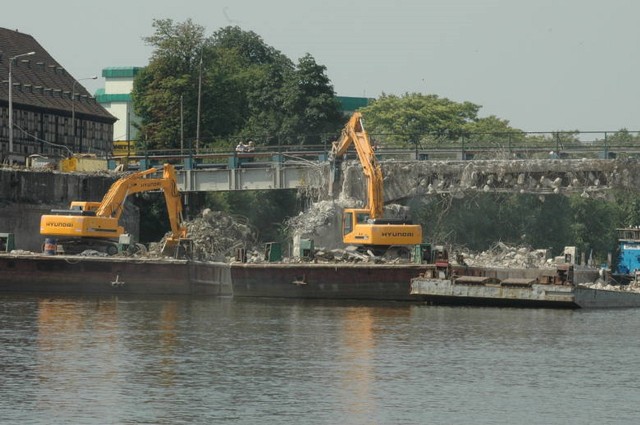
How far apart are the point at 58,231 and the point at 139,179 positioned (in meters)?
6.21

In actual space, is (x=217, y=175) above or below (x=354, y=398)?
above

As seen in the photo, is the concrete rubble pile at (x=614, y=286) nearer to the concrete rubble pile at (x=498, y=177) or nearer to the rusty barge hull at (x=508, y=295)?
the concrete rubble pile at (x=498, y=177)

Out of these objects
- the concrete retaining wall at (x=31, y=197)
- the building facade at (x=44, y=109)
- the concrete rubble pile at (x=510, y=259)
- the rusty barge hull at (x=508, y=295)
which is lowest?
the rusty barge hull at (x=508, y=295)

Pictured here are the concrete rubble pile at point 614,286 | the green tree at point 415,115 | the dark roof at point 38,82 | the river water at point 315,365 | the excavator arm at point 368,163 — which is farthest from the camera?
the green tree at point 415,115

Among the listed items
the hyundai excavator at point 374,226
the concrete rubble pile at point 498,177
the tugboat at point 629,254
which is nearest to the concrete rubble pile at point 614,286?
the concrete rubble pile at point 498,177

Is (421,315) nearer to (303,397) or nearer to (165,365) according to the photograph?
(165,365)

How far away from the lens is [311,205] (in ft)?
309

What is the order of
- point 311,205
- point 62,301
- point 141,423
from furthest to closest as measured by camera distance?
point 311,205, point 62,301, point 141,423

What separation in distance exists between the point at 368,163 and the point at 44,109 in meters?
42.7

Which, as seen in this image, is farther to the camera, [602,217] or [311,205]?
[602,217]

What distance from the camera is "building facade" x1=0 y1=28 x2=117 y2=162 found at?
117 metres

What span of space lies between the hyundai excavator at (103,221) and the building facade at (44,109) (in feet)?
87.8

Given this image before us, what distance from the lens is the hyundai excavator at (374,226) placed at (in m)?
80.8

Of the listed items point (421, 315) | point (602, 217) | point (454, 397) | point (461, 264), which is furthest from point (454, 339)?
point (602, 217)
